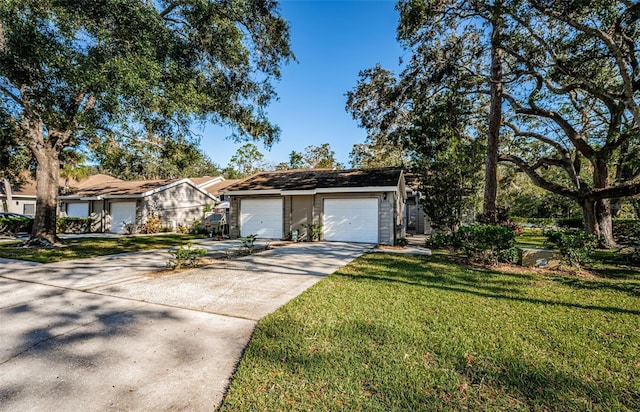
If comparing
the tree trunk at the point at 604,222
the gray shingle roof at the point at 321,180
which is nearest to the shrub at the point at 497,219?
the gray shingle roof at the point at 321,180

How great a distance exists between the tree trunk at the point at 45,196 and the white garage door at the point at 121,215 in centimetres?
817

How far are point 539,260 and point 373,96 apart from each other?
946cm

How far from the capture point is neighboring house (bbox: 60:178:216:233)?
19297 mm

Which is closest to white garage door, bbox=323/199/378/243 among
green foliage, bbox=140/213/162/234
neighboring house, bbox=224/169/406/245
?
neighboring house, bbox=224/169/406/245

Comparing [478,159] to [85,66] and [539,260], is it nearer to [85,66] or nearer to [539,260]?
[539,260]

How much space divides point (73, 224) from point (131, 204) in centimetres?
352

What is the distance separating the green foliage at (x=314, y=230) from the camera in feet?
44.5

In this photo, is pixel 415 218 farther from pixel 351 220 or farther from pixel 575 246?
pixel 575 246

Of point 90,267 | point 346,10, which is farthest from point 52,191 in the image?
point 346,10

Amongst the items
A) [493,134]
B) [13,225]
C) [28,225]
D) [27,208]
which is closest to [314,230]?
[493,134]

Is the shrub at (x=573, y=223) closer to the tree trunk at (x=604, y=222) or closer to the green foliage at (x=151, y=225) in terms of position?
the tree trunk at (x=604, y=222)

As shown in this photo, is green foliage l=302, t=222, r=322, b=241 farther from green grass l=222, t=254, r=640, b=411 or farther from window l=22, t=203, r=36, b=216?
window l=22, t=203, r=36, b=216

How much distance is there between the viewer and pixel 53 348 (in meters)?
3.06

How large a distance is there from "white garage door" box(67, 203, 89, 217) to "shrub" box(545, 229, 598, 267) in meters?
27.2
